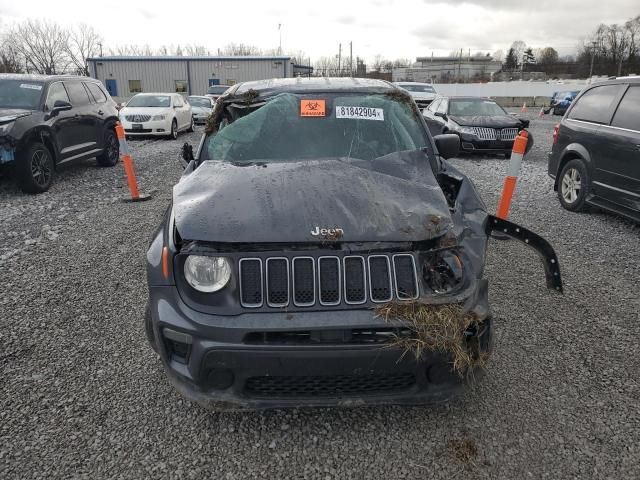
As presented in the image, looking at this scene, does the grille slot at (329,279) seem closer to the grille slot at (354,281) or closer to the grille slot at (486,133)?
the grille slot at (354,281)

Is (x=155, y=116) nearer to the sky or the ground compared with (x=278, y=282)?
nearer to the ground

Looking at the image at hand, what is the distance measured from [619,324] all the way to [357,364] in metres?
2.57

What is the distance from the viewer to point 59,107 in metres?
8.11

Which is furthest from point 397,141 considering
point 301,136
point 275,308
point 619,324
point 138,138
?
point 138,138

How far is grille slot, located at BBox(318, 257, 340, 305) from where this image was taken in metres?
2.28

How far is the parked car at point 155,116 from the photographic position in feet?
48.6

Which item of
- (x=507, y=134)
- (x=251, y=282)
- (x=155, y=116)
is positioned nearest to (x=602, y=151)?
(x=507, y=134)

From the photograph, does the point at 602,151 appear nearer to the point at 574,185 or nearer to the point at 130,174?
the point at 574,185

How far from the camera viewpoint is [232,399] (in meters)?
2.32

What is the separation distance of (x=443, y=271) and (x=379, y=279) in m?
0.37

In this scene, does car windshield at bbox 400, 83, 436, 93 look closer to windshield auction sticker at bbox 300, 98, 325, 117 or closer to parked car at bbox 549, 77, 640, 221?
parked car at bbox 549, 77, 640, 221

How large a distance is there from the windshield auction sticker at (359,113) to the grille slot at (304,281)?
166cm

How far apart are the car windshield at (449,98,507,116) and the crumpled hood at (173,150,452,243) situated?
10.3 metres

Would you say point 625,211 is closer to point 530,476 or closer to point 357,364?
point 530,476
